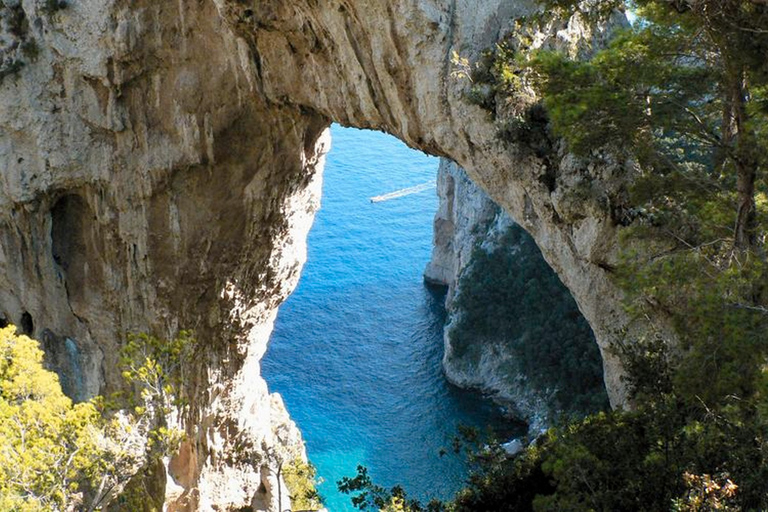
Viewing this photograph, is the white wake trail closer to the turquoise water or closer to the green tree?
the turquoise water

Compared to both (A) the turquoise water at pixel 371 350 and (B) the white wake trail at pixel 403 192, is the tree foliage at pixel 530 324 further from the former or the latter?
(B) the white wake trail at pixel 403 192

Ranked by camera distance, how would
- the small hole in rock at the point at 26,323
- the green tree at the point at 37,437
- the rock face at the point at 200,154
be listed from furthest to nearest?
the small hole in rock at the point at 26,323, the rock face at the point at 200,154, the green tree at the point at 37,437

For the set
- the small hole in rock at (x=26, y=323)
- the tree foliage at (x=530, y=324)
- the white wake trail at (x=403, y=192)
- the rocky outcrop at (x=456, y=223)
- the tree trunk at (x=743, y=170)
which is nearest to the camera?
the tree trunk at (x=743, y=170)

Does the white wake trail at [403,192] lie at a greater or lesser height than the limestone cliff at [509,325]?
greater

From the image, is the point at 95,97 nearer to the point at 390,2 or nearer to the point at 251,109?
the point at 251,109

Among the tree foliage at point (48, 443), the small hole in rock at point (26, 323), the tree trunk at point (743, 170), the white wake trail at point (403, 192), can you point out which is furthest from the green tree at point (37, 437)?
the white wake trail at point (403, 192)

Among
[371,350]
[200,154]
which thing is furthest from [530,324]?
[200,154]

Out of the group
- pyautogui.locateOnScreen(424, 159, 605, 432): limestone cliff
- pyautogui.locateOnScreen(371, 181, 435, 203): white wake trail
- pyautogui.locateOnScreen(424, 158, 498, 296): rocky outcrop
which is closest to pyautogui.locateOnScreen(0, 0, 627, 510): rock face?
pyautogui.locateOnScreen(424, 159, 605, 432): limestone cliff
